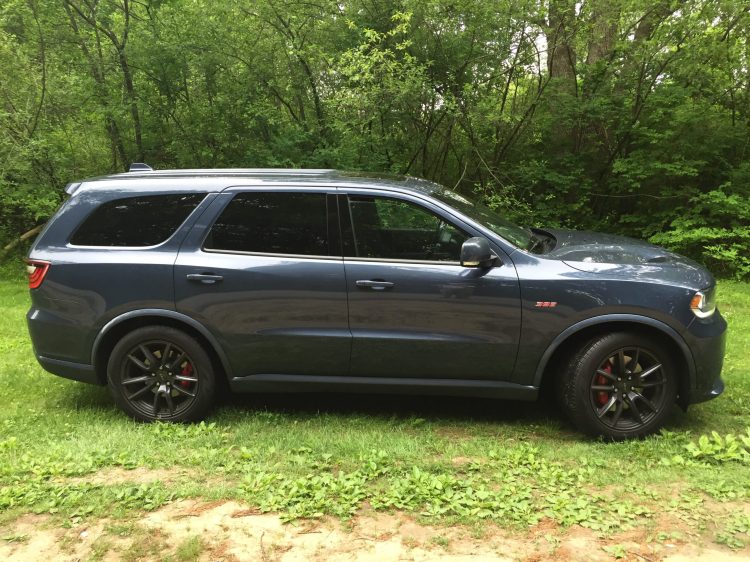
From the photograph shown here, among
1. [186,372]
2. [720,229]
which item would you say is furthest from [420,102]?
[186,372]

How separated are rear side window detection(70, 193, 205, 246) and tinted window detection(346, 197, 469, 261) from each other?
115 cm

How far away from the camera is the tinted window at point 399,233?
376cm

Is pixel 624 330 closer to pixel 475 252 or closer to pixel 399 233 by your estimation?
pixel 475 252

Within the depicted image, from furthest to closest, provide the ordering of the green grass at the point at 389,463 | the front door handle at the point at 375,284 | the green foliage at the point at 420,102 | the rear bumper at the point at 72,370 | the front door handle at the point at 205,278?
1. the green foliage at the point at 420,102
2. the rear bumper at the point at 72,370
3. the front door handle at the point at 205,278
4. the front door handle at the point at 375,284
5. the green grass at the point at 389,463

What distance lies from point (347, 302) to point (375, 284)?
0.23m

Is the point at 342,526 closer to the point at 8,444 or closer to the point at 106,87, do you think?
the point at 8,444

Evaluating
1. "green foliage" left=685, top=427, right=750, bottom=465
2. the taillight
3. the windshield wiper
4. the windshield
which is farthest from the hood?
the taillight

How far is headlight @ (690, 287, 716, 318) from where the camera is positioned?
3.50 m

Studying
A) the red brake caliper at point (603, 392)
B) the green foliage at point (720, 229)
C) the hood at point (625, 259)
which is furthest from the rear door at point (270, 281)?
the green foliage at point (720, 229)

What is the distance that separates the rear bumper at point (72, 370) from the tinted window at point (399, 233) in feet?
6.83

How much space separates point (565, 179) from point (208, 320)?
8403 millimetres

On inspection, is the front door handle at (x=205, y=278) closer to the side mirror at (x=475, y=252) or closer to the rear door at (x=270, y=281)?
the rear door at (x=270, y=281)

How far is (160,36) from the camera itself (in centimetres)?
1016

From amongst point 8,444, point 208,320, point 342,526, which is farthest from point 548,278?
point 8,444
